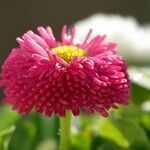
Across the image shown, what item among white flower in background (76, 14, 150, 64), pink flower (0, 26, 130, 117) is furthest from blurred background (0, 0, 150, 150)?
pink flower (0, 26, 130, 117)

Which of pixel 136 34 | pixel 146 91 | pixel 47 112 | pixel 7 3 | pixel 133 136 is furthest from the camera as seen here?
pixel 7 3

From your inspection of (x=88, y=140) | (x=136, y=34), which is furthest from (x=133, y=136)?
(x=136, y=34)

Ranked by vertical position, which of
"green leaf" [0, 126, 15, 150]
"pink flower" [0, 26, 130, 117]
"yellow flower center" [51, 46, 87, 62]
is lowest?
"green leaf" [0, 126, 15, 150]

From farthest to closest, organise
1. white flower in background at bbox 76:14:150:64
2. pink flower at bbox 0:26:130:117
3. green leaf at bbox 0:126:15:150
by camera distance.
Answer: white flower in background at bbox 76:14:150:64 → green leaf at bbox 0:126:15:150 → pink flower at bbox 0:26:130:117

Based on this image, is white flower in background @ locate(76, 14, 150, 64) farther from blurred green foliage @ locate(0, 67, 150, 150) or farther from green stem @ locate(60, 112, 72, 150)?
green stem @ locate(60, 112, 72, 150)

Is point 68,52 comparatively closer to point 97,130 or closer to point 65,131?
point 65,131

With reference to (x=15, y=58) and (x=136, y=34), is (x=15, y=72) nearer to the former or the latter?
(x=15, y=58)
